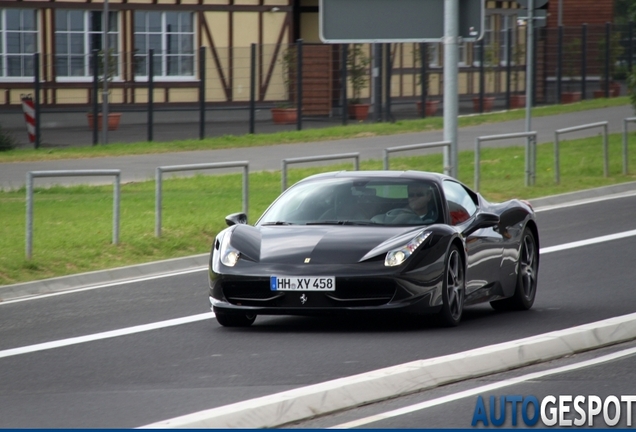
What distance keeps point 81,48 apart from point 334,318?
106ft

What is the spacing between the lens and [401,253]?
10242mm

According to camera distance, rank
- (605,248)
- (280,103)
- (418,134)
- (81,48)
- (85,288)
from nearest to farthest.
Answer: (85,288)
(605,248)
(418,134)
(280,103)
(81,48)

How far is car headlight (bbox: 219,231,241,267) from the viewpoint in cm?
1049

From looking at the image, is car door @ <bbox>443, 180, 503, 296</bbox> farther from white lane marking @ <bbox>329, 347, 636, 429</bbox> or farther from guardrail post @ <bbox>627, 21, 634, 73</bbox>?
guardrail post @ <bbox>627, 21, 634, 73</bbox>

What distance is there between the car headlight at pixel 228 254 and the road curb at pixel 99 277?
139 inches

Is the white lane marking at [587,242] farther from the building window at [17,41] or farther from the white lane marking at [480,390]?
the building window at [17,41]

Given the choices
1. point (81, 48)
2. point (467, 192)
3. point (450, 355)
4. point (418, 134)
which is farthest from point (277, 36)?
point (450, 355)

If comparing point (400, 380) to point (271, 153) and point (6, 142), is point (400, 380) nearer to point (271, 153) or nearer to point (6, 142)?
point (271, 153)

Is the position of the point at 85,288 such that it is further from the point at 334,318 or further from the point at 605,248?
the point at 605,248

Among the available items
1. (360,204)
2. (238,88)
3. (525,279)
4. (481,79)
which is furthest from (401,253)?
(481,79)

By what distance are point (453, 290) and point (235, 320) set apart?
1.81m

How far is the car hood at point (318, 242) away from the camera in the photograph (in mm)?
10250

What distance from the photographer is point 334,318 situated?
11352mm

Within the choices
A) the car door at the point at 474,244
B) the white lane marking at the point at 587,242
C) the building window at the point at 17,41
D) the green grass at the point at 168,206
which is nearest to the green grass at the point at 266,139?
the green grass at the point at 168,206
